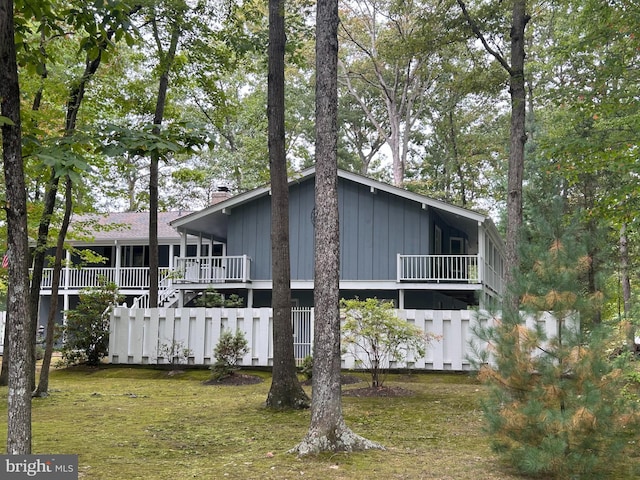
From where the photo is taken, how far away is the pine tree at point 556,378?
4934 mm

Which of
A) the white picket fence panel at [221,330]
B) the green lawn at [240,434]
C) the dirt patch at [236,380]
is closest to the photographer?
the green lawn at [240,434]

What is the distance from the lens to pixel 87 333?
53.5ft

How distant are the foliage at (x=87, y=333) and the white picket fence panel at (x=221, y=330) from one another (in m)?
0.30

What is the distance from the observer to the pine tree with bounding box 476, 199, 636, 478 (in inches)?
194

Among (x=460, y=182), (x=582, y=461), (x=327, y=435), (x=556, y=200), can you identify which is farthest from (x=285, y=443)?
(x=460, y=182)

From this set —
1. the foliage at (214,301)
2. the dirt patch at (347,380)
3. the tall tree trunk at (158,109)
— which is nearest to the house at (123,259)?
the foliage at (214,301)

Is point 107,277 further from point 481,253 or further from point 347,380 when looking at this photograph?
point 347,380

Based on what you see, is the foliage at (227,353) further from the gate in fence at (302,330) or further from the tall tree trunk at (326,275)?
the tall tree trunk at (326,275)

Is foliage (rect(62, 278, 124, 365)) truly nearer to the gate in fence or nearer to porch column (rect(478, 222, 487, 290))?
the gate in fence

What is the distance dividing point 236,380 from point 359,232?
930 centimetres

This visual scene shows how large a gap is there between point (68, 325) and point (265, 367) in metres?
5.47

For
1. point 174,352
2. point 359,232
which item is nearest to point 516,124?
point 174,352

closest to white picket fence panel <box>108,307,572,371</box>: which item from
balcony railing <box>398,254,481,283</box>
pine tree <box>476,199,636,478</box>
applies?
balcony railing <box>398,254,481,283</box>

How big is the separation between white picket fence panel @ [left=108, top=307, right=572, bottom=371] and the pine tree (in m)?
8.65
